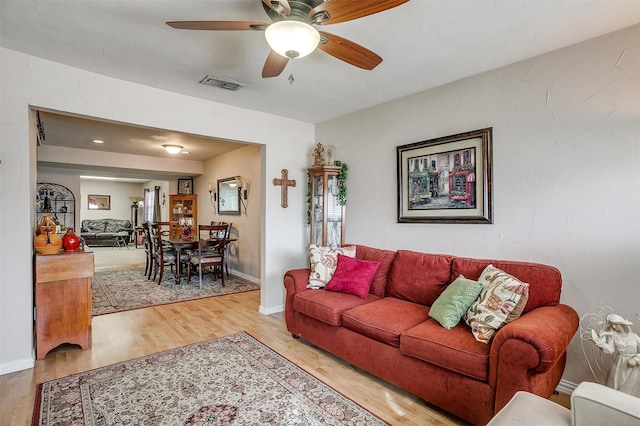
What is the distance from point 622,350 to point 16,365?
4142 mm

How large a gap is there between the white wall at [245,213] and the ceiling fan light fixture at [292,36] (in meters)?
3.94

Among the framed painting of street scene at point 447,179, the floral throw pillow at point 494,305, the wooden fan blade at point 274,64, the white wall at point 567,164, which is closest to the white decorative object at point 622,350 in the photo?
the floral throw pillow at point 494,305

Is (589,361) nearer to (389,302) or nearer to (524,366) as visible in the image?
(524,366)

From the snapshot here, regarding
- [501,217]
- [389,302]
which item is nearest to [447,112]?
[501,217]

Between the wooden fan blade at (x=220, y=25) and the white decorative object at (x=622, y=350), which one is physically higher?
the wooden fan blade at (x=220, y=25)

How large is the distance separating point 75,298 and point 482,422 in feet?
11.1

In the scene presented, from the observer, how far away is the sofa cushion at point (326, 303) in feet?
8.98

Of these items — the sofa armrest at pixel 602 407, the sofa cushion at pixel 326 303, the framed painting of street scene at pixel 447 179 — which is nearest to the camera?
the sofa armrest at pixel 602 407

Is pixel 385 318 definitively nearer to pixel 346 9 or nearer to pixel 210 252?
pixel 346 9

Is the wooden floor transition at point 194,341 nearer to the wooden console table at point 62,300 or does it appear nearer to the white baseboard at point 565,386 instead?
the wooden console table at point 62,300

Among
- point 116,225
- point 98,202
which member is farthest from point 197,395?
point 98,202

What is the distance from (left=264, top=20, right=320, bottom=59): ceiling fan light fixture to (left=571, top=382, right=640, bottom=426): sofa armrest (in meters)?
1.96

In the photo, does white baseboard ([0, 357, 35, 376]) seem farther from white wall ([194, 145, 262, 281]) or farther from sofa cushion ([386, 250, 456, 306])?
white wall ([194, 145, 262, 281])

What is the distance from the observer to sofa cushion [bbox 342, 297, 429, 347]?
2330mm
